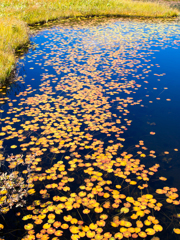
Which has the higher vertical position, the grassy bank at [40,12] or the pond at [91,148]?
the grassy bank at [40,12]

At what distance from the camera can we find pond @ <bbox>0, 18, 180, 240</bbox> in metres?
3.26

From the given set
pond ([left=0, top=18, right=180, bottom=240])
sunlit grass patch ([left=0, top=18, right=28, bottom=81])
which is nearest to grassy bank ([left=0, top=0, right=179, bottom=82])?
sunlit grass patch ([left=0, top=18, right=28, bottom=81])

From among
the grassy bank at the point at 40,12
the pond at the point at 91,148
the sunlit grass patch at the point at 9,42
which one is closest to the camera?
the pond at the point at 91,148

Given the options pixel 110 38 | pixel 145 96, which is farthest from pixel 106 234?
pixel 110 38

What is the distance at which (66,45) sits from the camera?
42.0ft

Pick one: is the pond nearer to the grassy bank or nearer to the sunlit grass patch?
the sunlit grass patch

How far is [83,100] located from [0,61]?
4.05 meters

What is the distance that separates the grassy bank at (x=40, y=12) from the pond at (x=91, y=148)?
1.05 meters

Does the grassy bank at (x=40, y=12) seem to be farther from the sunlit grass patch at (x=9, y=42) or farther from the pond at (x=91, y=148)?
the pond at (x=91, y=148)

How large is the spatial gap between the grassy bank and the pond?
105cm

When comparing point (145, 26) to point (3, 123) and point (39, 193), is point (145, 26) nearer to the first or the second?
point (3, 123)

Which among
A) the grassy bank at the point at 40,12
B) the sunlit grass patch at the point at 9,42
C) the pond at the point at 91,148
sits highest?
the grassy bank at the point at 40,12

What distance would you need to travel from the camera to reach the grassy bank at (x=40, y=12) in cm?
1025

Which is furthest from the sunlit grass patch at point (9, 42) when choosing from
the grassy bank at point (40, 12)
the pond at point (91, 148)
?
the pond at point (91, 148)
